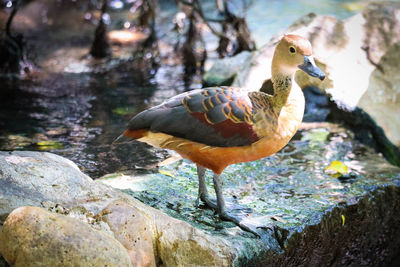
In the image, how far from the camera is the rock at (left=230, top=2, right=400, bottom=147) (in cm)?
606

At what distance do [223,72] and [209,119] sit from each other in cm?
364

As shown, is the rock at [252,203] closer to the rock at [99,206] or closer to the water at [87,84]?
Answer: the rock at [99,206]

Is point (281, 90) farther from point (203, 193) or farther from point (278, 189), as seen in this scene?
point (278, 189)

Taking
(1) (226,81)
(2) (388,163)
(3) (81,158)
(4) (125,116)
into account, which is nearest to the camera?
(3) (81,158)

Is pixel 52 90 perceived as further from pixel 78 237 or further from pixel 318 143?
pixel 78 237

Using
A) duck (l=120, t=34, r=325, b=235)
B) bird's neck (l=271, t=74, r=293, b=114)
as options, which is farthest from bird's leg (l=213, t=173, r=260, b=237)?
bird's neck (l=271, t=74, r=293, b=114)

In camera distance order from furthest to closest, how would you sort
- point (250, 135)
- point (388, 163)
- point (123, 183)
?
point (388, 163)
point (123, 183)
point (250, 135)

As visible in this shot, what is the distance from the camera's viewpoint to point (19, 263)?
283 centimetres

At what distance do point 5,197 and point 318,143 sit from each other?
11.4 feet

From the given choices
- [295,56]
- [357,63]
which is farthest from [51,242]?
[357,63]

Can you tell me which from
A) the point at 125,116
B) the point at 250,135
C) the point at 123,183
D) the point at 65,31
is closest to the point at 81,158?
the point at 123,183

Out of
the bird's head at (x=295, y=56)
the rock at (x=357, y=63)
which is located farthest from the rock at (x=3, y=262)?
the rock at (x=357, y=63)

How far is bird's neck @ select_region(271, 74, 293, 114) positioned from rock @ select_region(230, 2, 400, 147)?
91.4 inches

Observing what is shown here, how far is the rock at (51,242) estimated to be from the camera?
2803 millimetres
